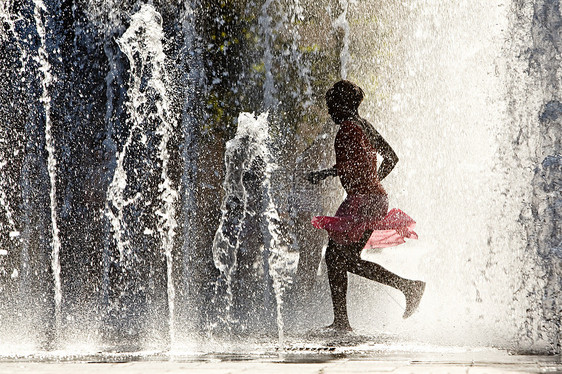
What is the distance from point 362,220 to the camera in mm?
5164

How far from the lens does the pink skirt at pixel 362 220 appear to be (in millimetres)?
5160

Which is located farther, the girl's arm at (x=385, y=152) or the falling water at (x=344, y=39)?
the falling water at (x=344, y=39)

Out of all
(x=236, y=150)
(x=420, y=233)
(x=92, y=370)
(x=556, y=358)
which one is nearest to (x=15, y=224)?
(x=236, y=150)

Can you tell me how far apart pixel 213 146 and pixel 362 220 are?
5.10m

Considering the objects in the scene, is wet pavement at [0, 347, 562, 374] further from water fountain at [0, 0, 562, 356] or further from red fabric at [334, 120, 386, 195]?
water fountain at [0, 0, 562, 356]

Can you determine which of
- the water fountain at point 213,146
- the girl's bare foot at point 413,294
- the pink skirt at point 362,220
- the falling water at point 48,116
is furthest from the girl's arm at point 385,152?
the falling water at point 48,116

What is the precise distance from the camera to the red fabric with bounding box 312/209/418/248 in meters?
5.16

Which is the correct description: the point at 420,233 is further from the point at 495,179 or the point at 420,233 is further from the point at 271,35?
the point at 495,179

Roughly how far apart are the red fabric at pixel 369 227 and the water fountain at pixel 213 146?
241 cm

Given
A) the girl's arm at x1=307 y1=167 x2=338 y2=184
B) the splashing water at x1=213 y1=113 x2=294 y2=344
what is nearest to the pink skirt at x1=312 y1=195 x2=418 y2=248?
the girl's arm at x1=307 y1=167 x2=338 y2=184

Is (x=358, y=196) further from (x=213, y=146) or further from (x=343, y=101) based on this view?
(x=213, y=146)

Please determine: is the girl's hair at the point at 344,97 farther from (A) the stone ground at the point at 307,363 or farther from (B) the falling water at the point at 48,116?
(B) the falling water at the point at 48,116

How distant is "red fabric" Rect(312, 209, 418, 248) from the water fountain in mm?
2408

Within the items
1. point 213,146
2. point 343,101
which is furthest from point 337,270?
point 213,146
